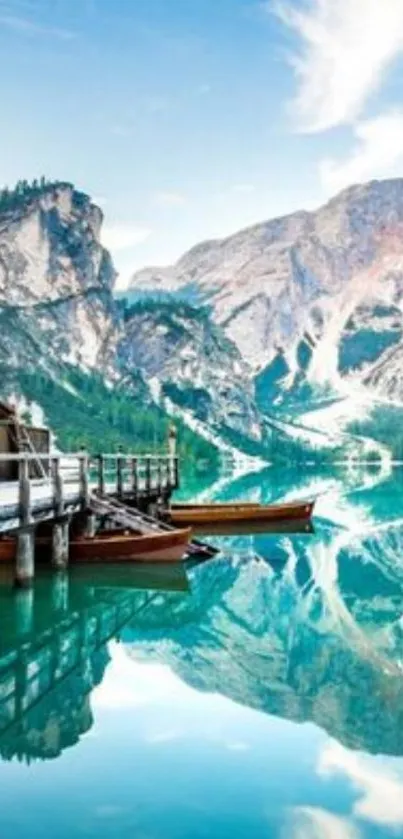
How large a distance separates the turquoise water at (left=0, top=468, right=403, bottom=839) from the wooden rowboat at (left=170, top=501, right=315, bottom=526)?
711 inches

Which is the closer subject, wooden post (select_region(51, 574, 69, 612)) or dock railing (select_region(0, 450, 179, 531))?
dock railing (select_region(0, 450, 179, 531))

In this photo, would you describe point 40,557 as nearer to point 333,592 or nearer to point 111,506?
point 111,506

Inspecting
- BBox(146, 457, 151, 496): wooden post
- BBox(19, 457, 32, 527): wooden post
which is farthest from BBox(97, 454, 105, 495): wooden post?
BBox(146, 457, 151, 496): wooden post

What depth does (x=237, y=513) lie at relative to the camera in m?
50.8

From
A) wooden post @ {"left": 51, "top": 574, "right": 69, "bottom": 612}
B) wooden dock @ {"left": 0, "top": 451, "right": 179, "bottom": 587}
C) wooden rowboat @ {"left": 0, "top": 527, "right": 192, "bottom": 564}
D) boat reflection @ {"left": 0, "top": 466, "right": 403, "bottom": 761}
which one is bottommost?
boat reflection @ {"left": 0, "top": 466, "right": 403, "bottom": 761}

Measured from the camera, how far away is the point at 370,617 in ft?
92.6

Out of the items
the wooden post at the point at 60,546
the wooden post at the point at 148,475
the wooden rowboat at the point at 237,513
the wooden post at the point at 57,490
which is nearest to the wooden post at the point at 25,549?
the wooden post at the point at 57,490

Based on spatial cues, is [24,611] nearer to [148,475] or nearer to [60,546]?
[60,546]

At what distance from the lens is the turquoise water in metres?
11.8

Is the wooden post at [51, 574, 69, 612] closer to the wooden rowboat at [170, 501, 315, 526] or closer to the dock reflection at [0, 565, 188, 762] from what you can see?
the dock reflection at [0, 565, 188, 762]

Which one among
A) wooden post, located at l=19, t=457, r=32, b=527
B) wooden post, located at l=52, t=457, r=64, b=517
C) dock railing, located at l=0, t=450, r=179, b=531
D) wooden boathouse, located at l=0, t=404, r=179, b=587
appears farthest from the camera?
wooden post, located at l=52, t=457, r=64, b=517

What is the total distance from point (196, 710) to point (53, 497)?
43.5ft

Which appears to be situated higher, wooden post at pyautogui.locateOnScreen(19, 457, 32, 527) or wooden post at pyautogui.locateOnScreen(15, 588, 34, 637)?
wooden post at pyautogui.locateOnScreen(19, 457, 32, 527)

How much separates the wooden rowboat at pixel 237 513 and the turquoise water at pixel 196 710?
711 inches
